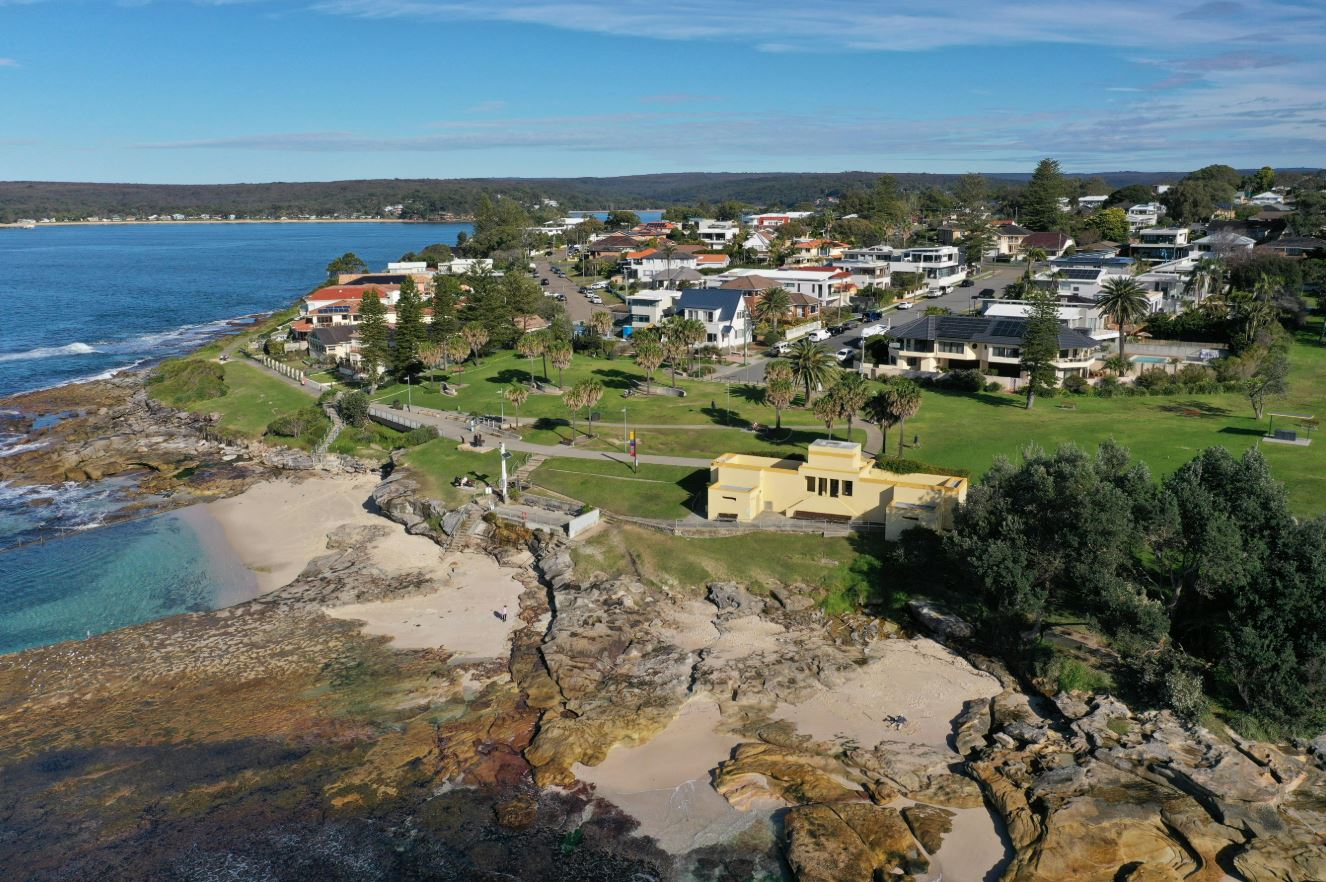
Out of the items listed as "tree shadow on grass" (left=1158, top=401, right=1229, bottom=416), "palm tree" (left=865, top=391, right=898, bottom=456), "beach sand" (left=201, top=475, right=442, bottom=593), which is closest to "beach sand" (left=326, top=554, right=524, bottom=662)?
"beach sand" (left=201, top=475, right=442, bottom=593)

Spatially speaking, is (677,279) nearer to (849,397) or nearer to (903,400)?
(849,397)

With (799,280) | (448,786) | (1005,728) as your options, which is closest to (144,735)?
(448,786)

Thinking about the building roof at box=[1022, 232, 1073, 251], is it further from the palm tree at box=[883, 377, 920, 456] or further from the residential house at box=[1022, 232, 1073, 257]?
the palm tree at box=[883, 377, 920, 456]

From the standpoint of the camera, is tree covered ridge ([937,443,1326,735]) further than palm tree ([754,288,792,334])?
No

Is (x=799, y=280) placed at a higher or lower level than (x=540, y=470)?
higher

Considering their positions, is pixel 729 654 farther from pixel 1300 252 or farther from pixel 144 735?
pixel 1300 252
